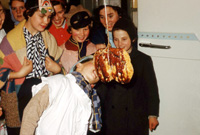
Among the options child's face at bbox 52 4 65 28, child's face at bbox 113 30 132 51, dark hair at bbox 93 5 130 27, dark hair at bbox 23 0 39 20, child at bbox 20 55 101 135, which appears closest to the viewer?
child at bbox 20 55 101 135

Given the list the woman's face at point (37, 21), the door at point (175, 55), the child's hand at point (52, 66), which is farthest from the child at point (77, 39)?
the door at point (175, 55)

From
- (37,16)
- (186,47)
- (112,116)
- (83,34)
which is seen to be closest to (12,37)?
(37,16)

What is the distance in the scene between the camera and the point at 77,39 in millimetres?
1649

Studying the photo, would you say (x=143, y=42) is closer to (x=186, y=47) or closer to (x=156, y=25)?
(x=156, y=25)

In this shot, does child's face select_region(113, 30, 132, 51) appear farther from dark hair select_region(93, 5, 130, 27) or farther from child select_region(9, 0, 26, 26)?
child select_region(9, 0, 26, 26)

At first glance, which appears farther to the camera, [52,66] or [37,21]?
[52,66]

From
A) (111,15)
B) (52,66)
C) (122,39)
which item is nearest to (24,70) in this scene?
(52,66)

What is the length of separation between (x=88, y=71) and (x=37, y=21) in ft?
1.89

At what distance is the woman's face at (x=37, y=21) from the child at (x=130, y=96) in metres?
0.50

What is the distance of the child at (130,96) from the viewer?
1564mm

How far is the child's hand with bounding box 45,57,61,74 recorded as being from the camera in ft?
5.08

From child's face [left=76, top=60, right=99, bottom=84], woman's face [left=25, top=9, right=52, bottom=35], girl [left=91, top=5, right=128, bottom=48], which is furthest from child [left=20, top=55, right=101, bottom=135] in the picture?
girl [left=91, top=5, right=128, bottom=48]

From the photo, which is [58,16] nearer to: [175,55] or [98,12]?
[98,12]

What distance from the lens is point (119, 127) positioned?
1.62 metres
